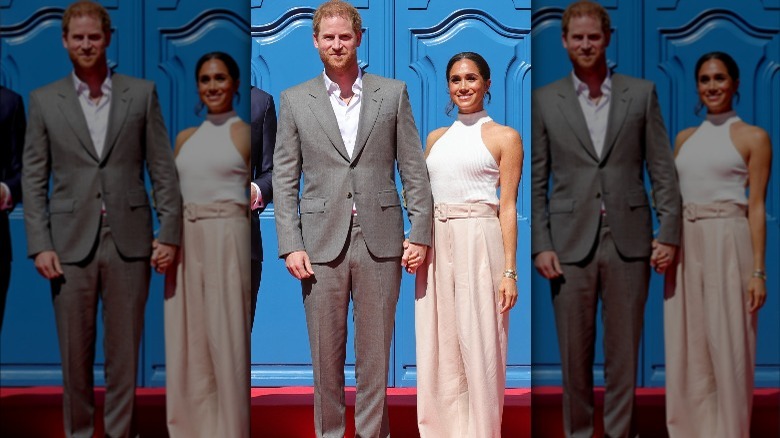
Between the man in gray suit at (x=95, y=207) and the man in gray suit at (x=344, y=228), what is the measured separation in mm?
1363

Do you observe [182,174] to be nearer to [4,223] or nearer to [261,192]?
[4,223]

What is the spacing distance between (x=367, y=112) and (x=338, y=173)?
7.7 inches

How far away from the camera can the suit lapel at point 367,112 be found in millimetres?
2762

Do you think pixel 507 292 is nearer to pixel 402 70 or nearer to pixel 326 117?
pixel 326 117

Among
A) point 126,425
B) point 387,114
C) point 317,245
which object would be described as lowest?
point 126,425

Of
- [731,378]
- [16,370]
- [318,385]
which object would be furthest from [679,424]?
[318,385]

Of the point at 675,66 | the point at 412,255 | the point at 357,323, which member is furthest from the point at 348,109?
the point at 675,66

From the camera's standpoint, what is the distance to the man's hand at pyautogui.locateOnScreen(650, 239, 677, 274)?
1.22 m

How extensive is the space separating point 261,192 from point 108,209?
5.52 ft

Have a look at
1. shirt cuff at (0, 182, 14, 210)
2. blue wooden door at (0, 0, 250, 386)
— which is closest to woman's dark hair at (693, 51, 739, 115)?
blue wooden door at (0, 0, 250, 386)

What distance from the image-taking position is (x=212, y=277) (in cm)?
130

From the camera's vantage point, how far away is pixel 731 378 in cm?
129

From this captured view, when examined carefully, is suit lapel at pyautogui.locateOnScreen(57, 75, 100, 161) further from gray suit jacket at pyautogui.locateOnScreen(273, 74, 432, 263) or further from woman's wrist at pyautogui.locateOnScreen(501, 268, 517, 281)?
woman's wrist at pyautogui.locateOnScreen(501, 268, 517, 281)

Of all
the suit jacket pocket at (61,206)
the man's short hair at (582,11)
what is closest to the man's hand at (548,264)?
the man's short hair at (582,11)
